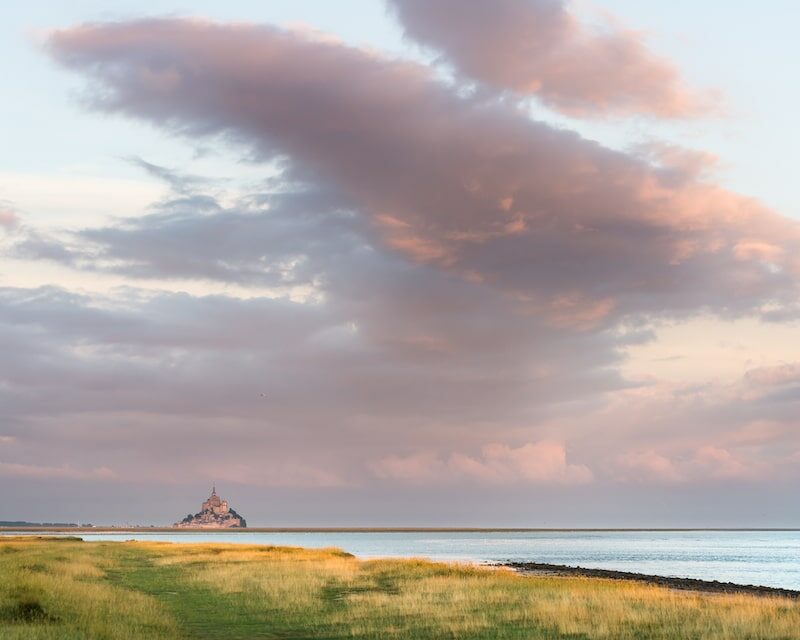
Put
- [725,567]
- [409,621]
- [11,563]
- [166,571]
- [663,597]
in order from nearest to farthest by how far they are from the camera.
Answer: [409,621], [663,597], [11,563], [166,571], [725,567]

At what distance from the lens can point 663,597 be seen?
44.1 metres

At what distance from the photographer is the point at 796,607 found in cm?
4019

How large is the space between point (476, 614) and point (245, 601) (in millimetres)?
12506

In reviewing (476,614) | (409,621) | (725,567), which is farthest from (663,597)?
(725,567)

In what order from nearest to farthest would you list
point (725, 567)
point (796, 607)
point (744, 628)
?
1. point (744, 628)
2. point (796, 607)
3. point (725, 567)

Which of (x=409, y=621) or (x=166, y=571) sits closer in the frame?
(x=409, y=621)

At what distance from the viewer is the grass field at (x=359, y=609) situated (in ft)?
99.1

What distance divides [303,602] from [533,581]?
20.2 metres

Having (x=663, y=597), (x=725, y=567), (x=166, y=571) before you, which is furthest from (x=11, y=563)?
(x=725, y=567)

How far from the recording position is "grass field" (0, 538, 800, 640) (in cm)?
3022

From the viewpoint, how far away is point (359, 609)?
38.6 meters

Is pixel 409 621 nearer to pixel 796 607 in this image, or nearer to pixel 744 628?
pixel 744 628

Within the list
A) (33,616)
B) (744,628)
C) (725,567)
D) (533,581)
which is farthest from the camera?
(725,567)

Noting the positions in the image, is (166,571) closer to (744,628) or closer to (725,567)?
(744,628)
